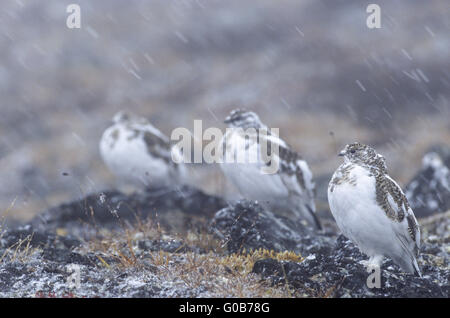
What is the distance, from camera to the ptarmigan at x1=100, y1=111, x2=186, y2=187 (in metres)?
7.95

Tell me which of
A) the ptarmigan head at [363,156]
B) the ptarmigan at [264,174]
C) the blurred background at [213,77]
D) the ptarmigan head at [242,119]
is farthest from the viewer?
the blurred background at [213,77]

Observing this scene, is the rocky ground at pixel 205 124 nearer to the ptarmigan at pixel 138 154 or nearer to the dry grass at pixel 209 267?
the dry grass at pixel 209 267

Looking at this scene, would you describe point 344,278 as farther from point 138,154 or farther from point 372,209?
point 138,154

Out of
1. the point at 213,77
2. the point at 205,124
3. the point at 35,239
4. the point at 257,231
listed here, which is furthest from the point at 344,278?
the point at 213,77

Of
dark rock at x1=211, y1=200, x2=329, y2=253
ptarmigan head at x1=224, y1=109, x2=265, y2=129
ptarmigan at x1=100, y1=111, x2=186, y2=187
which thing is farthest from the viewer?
ptarmigan at x1=100, y1=111, x2=186, y2=187

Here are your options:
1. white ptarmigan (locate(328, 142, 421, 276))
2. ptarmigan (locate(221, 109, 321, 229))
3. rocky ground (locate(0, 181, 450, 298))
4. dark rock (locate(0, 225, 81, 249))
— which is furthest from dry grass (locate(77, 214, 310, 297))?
ptarmigan (locate(221, 109, 321, 229))

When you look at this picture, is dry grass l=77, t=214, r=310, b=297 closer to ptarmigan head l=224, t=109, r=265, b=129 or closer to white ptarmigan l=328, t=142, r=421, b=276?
white ptarmigan l=328, t=142, r=421, b=276

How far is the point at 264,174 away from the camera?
625cm

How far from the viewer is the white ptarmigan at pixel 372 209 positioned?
404cm

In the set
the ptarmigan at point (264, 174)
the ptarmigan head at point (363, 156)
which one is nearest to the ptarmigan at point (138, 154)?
the ptarmigan at point (264, 174)

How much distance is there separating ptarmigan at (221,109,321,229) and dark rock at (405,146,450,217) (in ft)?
8.34

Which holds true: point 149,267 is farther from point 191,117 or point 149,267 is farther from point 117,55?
point 117,55

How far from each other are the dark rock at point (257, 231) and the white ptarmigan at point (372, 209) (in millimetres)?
1261

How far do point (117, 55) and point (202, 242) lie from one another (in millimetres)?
19442
